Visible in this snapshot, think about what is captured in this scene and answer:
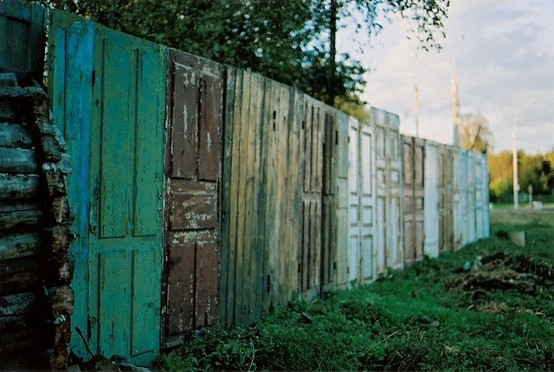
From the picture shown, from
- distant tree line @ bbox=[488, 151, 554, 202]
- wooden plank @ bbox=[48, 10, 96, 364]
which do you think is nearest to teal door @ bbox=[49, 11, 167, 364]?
wooden plank @ bbox=[48, 10, 96, 364]

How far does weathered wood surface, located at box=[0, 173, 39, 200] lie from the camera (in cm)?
292

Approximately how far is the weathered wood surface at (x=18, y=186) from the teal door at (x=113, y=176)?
752 mm

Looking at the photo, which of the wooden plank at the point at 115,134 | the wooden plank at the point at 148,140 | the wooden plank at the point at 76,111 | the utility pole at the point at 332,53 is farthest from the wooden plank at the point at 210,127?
the utility pole at the point at 332,53

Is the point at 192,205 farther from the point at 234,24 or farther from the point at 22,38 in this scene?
the point at 234,24

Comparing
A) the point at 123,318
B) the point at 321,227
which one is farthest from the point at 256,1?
the point at 123,318

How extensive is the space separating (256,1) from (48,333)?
666cm

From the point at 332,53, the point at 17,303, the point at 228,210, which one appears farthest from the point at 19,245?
the point at 332,53

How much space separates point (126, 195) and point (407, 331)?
3.33 meters

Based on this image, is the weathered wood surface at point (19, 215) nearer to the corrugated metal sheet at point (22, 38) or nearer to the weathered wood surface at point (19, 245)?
the weathered wood surface at point (19, 245)

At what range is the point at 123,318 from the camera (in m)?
4.31

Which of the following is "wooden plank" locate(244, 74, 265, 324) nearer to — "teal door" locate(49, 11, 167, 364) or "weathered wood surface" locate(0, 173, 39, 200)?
"teal door" locate(49, 11, 167, 364)

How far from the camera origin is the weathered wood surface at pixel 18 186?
2.92 m

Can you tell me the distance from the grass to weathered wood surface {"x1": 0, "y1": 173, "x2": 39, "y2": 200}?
1868 mm

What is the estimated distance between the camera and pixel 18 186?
299 centimetres
